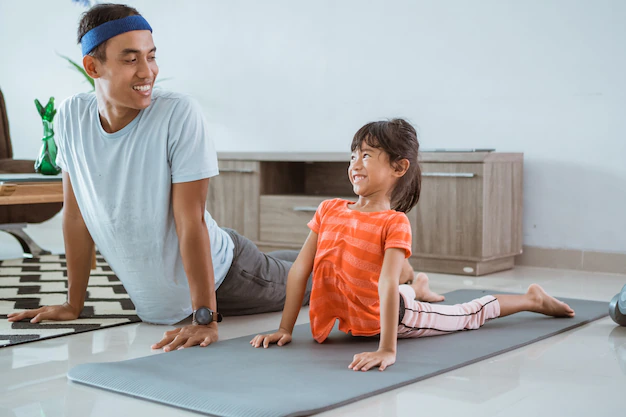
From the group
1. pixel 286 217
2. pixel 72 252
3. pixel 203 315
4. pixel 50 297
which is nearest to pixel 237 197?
pixel 286 217

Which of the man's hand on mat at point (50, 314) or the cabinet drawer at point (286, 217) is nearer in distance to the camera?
the man's hand on mat at point (50, 314)

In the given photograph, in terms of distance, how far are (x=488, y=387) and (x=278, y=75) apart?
3412 mm

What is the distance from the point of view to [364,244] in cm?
200

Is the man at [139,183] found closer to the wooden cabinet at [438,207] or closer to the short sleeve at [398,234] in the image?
the short sleeve at [398,234]

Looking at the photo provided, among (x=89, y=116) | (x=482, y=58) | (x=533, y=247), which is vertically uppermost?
Result: (x=482, y=58)

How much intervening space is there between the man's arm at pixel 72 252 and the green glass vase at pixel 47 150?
1.22 m

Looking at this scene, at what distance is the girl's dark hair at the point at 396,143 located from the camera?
2.02m

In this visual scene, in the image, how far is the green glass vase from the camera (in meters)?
3.55

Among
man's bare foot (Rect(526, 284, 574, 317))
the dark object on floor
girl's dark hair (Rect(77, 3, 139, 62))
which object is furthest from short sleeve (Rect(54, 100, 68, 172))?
the dark object on floor

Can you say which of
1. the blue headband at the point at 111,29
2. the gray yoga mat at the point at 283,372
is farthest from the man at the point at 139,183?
the gray yoga mat at the point at 283,372

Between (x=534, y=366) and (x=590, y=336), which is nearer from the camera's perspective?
(x=534, y=366)

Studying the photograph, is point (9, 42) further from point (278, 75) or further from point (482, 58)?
point (482, 58)

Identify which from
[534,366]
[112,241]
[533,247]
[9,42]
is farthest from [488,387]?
[9,42]

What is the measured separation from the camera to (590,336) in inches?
91.0
